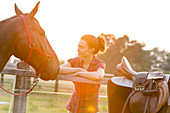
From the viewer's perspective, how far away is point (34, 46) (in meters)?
2.37

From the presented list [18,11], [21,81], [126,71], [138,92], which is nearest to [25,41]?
[18,11]

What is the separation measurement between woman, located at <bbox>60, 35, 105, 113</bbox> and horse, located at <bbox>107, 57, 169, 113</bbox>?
33 cm

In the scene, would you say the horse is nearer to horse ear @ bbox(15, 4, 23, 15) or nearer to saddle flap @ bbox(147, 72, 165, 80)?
saddle flap @ bbox(147, 72, 165, 80)

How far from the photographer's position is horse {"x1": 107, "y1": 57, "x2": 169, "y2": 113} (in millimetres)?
2521

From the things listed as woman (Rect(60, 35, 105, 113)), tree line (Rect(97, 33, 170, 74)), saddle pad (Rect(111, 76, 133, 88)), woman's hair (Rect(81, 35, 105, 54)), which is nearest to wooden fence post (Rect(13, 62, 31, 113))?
woman (Rect(60, 35, 105, 113))

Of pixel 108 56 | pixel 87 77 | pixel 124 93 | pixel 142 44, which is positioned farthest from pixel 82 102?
pixel 142 44

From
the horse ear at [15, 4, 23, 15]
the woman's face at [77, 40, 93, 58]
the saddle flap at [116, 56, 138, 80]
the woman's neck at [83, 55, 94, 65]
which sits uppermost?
the horse ear at [15, 4, 23, 15]

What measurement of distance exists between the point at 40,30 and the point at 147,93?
1.31 metres

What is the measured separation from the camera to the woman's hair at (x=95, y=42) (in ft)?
10.4

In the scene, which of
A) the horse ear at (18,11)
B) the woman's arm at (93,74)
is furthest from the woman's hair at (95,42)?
the horse ear at (18,11)

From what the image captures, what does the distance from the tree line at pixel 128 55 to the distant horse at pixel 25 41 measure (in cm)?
3491

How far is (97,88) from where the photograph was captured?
11.1 ft

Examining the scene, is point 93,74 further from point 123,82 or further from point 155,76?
point 155,76

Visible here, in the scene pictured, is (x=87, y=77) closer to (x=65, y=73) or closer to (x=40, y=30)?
(x=65, y=73)
